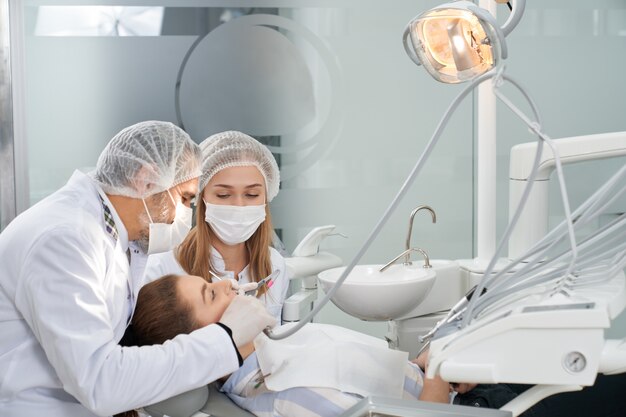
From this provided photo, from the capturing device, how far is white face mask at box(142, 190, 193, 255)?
1.77m

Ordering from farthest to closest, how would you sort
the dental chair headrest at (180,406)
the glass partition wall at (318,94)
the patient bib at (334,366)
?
the glass partition wall at (318,94) → the patient bib at (334,366) → the dental chair headrest at (180,406)

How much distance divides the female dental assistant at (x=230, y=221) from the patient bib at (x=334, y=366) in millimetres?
644

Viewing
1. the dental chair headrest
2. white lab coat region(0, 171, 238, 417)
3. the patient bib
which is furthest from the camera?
the patient bib

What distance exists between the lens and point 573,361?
1113mm

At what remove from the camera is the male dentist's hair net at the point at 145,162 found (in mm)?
1729

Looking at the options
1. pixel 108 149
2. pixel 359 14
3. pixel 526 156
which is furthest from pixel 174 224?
pixel 359 14

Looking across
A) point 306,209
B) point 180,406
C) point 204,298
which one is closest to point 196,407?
point 180,406

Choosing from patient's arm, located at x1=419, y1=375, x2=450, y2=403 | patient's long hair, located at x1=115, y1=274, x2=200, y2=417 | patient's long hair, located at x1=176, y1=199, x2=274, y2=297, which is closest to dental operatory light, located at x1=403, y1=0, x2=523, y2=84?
patient's arm, located at x1=419, y1=375, x2=450, y2=403

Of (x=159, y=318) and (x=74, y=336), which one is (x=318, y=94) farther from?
(x=74, y=336)

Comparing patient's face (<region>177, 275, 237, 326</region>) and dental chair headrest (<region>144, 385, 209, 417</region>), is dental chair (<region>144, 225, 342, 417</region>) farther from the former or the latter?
patient's face (<region>177, 275, 237, 326</region>)

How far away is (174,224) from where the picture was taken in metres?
1.81

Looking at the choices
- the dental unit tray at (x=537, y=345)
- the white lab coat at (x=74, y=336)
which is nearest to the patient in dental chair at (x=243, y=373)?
the white lab coat at (x=74, y=336)

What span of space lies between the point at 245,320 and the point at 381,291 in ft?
2.81

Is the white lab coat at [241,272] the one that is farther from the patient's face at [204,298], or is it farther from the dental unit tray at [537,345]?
the dental unit tray at [537,345]
